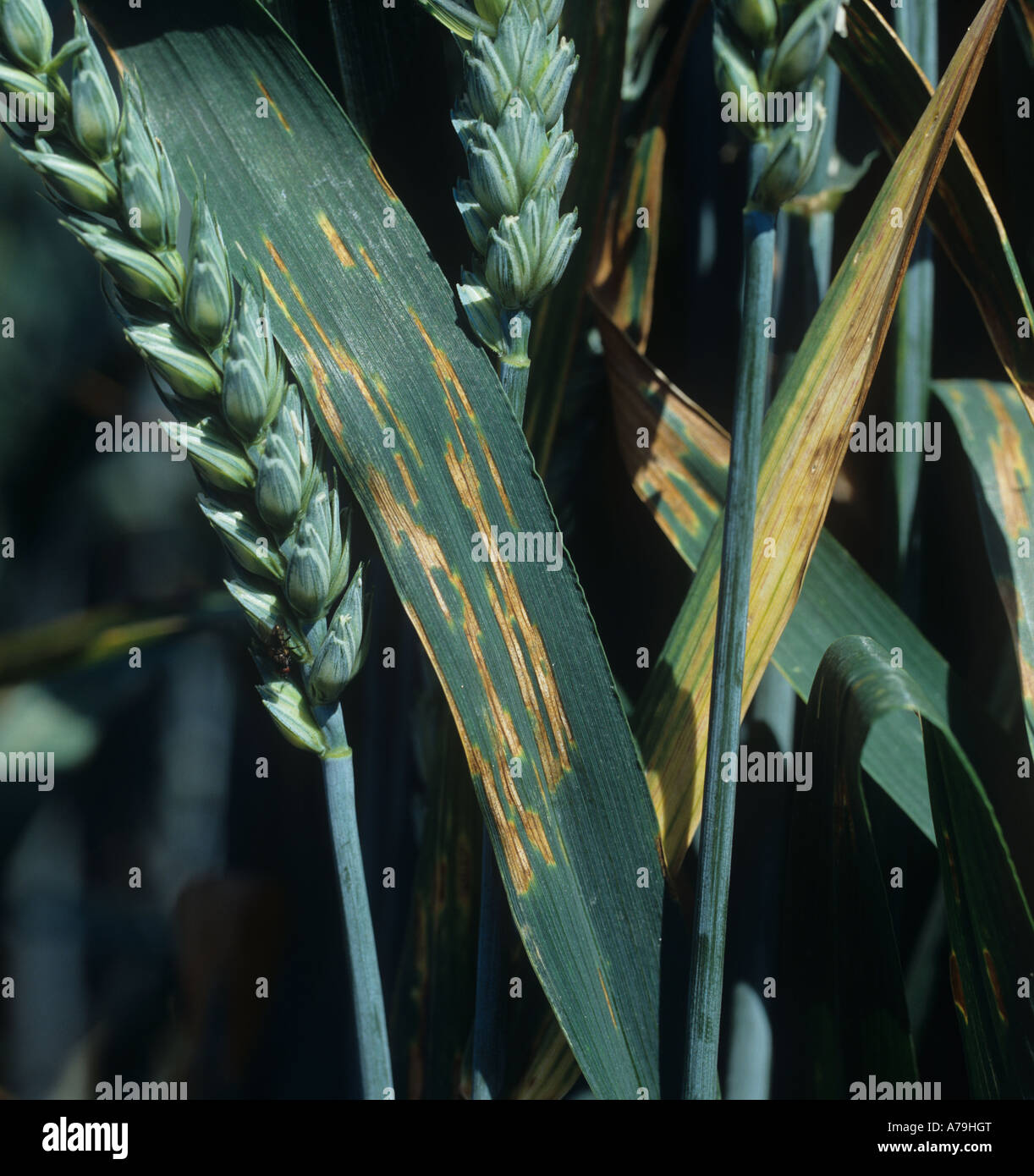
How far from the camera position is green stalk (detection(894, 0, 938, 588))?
1.43 ft

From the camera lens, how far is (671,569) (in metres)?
0.47

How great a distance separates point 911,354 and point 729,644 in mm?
269

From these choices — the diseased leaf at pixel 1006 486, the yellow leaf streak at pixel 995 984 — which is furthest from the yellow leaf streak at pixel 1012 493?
the yellow leaf streak at pixel 995 984

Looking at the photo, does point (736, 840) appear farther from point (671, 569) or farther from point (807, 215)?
→ point (807, 215)

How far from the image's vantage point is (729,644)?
0.91 ft

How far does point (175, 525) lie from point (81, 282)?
183 millimetres

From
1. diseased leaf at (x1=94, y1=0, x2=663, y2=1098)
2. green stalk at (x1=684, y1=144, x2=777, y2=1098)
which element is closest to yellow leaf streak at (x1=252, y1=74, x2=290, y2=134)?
diseased leaf at (x1=94, y1=0, x2=663, y2=1098)

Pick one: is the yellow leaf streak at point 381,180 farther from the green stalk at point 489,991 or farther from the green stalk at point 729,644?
the green stalk at point 489,991

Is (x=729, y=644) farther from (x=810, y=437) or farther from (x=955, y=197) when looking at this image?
(x=955, y=197)

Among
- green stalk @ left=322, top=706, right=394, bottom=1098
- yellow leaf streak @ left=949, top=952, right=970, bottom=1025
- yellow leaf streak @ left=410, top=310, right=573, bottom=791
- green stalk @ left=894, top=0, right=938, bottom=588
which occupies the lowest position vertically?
yellow leaf streak @ left=949, top=952, right=970, bottom=1025

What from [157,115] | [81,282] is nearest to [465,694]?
[157,115]

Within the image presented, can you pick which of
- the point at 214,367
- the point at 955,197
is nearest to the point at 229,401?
the point at 214,367

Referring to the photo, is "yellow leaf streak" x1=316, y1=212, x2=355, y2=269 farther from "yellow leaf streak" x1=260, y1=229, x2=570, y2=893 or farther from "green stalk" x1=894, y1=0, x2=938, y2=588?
"green stalk" x1=894, y1=0, x2=938, y2=588

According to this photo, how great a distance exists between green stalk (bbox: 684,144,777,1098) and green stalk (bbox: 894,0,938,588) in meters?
0.20
